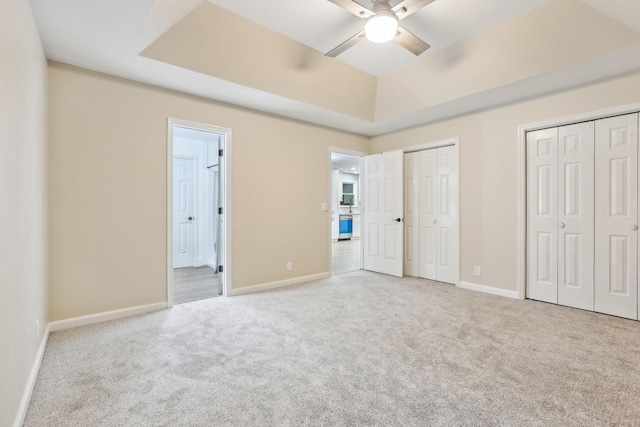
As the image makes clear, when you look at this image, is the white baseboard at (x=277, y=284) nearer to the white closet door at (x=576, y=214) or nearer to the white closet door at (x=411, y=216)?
the white closet door at (x=411, y=216)

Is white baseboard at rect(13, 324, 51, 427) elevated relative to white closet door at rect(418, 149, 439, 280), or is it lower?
lower

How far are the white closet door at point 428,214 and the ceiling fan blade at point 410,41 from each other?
209 centimetres

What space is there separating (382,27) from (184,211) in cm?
496

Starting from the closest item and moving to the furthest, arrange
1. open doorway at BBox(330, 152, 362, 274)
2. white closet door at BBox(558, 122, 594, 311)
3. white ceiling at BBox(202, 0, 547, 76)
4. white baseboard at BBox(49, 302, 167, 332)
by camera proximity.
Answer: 1. white ceiling at BBox(202, 0, 547, 76)
2. white baseboard at BBox(49, 302, 167, 332)
3. white closet door at BBox(558, 122, 594, 311)
4. open doorway at BBox(330, 152, 362, 274)

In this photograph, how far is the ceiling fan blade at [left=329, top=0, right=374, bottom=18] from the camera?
7.08 ft

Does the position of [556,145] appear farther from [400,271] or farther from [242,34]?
[242,34]

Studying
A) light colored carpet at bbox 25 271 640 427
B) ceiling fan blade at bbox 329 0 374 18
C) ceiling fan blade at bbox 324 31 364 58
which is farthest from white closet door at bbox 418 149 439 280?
ceiling fan blade at bbox 329 0 374 18

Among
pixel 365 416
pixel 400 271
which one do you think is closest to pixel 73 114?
pixel 365 416

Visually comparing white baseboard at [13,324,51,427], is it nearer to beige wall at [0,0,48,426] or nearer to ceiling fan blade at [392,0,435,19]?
beige wall at [0,0,48,426]

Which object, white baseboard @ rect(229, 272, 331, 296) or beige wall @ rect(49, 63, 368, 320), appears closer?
beige wall @ rect(49, 63, 368, 320)

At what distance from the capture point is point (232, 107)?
384 cm

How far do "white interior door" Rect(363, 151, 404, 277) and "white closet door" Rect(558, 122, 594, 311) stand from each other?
2023 mm

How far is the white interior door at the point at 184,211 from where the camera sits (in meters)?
5.76

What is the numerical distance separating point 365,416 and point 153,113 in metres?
3.43
